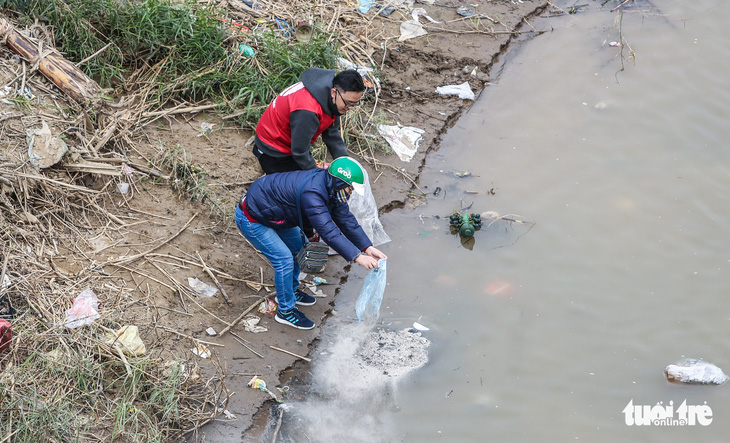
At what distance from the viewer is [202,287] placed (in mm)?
4465

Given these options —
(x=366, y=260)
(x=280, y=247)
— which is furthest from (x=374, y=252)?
(x=280, y=247)

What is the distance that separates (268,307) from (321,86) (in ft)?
5.20

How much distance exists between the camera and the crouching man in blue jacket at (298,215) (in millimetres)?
3754

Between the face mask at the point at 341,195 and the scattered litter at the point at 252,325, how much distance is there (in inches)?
44.9

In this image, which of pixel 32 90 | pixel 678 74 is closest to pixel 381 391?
pixel 32 90

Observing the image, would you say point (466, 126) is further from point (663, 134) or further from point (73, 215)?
point (73, 215)

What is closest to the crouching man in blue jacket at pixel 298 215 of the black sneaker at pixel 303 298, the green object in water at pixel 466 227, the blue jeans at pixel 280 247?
the blue jeans at pixel 280 247

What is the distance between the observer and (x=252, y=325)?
436 centimetres

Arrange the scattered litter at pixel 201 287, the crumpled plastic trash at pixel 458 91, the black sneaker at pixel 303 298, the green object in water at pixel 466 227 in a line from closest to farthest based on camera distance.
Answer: the scattered litter at pixel 201 287, the black sneaker at pixel 303 298, the green object in water at pixel 466 227, the crumpled plastic trash at pixel 458 91

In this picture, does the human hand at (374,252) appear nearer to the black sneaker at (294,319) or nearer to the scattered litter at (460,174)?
the black sneaker at (294,319)

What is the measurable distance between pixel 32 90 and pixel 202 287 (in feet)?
6.88

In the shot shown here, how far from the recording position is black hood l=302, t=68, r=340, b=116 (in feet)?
13.2

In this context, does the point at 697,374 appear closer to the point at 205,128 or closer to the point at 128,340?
the point at 128,340

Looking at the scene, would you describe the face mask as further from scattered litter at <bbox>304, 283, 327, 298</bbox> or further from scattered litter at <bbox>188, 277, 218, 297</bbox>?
scattered litter at <bbox>188, 277, 218, 297</bbox>
